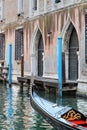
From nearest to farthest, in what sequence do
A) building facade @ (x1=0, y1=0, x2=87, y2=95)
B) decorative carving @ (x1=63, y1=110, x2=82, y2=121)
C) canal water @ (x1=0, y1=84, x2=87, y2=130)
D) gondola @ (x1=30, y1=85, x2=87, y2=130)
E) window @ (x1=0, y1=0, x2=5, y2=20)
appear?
1. gondola @ (x1=30, y1=85, x2=87, y2=130)
2. decorative carving @ (x1=63, y1=110, x2=82, y2=121)
3. canal water @ (x1=0, y1=84, x2=87, y2=130)
4. building facade @ (x1=0, y1=0, x2=87, y2=95)
5. window @ (x1=0, y1=0, x2=5, y2=20)

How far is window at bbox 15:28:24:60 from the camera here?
18.4 metres

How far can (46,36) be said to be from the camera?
15625 millimetres

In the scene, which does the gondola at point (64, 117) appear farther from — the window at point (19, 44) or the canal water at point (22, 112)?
the window at point (19, 44)

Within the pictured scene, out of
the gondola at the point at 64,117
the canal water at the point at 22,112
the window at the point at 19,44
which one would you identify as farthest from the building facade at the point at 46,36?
the gondola at the point at 64,117

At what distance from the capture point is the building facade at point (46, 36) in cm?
1312

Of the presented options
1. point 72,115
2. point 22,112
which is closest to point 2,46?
point 22,112

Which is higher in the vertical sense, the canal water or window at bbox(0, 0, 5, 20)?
window at bbox(0, 0, 5, 20)

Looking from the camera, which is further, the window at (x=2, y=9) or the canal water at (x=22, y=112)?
the window at (x=2, y=9)

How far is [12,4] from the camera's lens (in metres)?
19.9

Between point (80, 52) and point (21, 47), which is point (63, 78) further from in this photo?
point (21, 47)

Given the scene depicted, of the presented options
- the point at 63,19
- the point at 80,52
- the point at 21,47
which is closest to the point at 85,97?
the point at 80,52

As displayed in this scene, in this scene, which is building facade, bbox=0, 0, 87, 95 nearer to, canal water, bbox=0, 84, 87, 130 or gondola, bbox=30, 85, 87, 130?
canal water, bbox=0, 84, 87, 130

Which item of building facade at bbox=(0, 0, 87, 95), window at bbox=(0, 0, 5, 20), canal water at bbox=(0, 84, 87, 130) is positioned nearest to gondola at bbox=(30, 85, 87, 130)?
canal water at bbox=(0, 84, 87, 130)

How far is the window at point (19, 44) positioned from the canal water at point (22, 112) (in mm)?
5090
